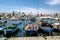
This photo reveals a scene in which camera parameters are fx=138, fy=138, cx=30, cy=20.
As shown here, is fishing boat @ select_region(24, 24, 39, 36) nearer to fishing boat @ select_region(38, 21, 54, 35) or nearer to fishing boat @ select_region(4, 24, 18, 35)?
fishing boat @ select_region(38, 21, 54, 35)

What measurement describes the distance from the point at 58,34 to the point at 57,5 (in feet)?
2.92

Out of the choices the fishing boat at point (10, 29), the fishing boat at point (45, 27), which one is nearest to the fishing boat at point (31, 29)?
the fishing boat at point (45, 27)

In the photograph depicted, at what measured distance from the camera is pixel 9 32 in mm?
4004

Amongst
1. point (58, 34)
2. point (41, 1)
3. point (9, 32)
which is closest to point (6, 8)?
point (9, 32)

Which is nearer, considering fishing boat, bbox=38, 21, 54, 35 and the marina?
the marina

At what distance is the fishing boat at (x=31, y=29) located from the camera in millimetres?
4070

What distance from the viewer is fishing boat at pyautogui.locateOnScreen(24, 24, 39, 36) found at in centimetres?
407

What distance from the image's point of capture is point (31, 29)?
4.09 m

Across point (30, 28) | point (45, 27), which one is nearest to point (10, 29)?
point (30, 28)

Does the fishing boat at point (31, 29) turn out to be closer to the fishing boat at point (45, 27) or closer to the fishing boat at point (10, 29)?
the fishing boat at point (45, 27)

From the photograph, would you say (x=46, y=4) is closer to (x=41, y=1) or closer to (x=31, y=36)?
(x=41, y=1)

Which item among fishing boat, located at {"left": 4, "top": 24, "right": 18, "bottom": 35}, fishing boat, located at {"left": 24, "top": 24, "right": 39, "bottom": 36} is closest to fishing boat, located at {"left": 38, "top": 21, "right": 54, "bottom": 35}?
fishing boat, located at {"left": 24, "top": 24, "right": 39, "bottom": 36}

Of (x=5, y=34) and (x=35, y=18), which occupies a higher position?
(x=35, y=18)

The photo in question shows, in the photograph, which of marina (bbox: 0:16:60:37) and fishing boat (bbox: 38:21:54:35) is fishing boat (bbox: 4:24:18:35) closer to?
marina (bbox: 0:16:60:37)
